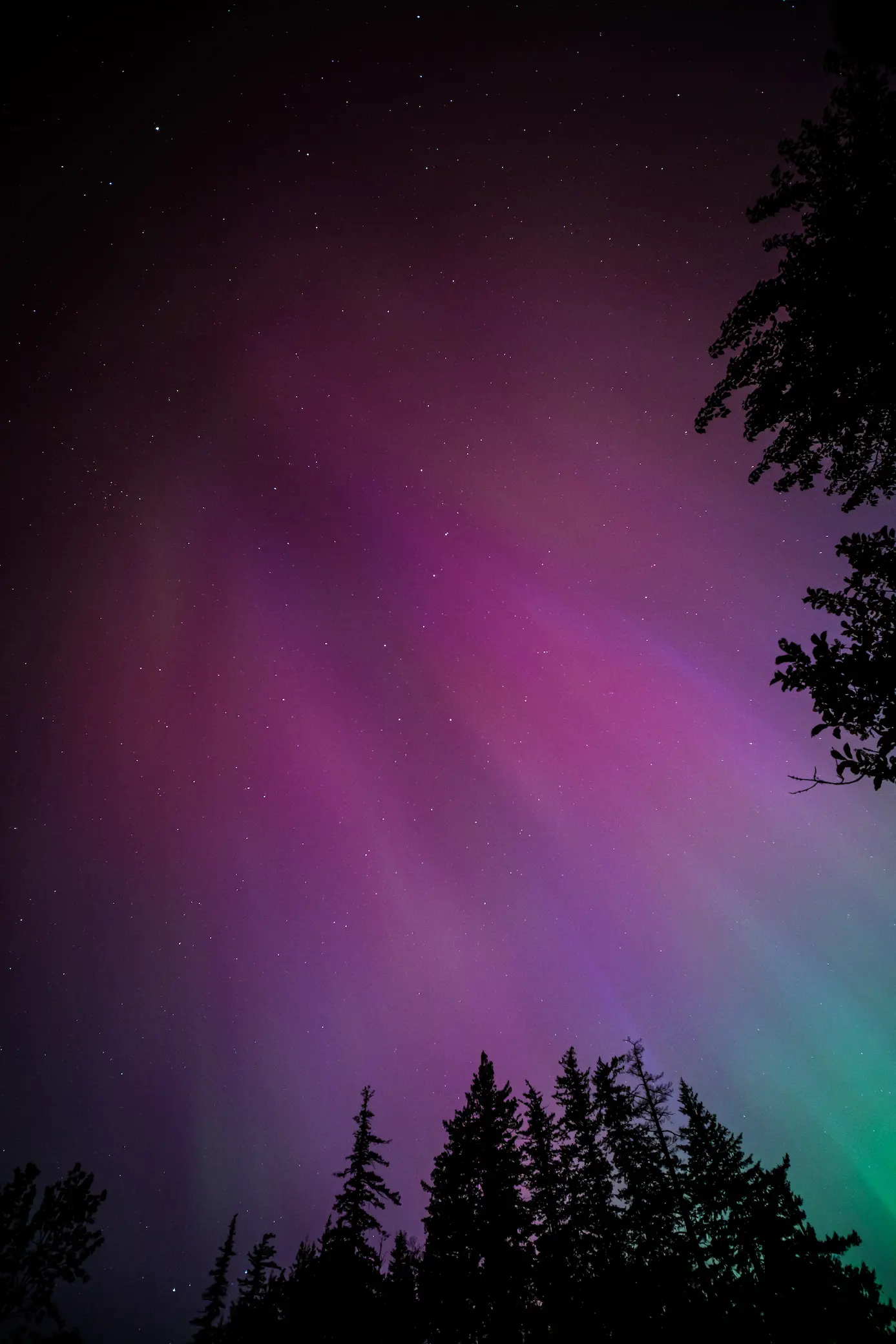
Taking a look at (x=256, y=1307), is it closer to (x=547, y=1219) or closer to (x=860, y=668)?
(x=547, y=1219)

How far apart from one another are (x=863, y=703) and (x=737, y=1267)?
63.1 ft

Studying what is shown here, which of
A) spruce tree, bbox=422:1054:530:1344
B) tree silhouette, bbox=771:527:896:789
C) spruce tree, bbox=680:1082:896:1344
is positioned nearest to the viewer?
tree silhouette, bbox=771:527:896:789

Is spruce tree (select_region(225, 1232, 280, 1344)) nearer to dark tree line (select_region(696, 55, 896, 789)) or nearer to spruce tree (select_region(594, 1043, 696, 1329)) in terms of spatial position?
spruce tree (select_region(594, 1043, 696, 1329))

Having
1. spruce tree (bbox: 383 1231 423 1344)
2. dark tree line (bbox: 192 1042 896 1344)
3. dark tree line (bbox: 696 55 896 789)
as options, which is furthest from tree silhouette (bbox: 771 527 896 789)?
spruce tree (bbox: 383 1231 423 1344)

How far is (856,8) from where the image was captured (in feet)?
14.3

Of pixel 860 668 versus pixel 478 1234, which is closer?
pixel 860 668

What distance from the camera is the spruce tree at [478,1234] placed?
42.2 feet

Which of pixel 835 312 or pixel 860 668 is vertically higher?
pixel 835 312

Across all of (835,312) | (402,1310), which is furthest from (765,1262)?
(835,312)

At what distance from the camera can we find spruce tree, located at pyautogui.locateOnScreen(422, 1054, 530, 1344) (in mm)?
12859

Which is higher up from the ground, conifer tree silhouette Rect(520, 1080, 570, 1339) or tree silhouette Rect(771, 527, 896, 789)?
tree silhouette Rect(771, 527, 896, 789)

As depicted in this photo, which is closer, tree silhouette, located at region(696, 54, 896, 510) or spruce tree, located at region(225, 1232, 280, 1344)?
tree silhouette, located at region(696, 54, 896, 510)

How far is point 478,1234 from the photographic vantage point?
13789mm

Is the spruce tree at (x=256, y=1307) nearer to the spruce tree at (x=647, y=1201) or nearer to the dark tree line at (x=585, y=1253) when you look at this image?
the dark tree line at (x=585, y=1253)
